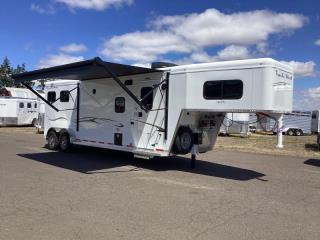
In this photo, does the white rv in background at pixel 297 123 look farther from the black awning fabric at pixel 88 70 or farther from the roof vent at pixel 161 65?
the black awning fabric at pixel 88 70

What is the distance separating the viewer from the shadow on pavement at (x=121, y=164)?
11.3 meters

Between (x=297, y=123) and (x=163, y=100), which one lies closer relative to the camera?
(x=163, y=100)

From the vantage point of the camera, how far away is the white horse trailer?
9.95 metres

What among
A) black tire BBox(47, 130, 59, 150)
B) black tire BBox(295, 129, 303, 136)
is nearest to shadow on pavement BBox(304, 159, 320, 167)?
black tire BBox(47, 130, 59, 150)

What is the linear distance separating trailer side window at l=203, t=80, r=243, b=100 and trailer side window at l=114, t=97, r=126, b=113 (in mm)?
3174

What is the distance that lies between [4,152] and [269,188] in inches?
Answer: 378

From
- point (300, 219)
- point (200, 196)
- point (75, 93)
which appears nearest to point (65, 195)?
point (200, 196)

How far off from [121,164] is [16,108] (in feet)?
72.1

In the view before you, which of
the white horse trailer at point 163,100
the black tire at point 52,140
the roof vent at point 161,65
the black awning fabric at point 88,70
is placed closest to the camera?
the white horse trailer at point 163,100

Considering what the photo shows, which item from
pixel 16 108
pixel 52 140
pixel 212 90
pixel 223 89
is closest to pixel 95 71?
pixel 212 90

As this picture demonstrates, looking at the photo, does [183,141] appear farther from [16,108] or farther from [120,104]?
[16,108]

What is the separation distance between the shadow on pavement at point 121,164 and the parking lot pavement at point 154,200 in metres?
0.03

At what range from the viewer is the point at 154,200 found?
7.73 m

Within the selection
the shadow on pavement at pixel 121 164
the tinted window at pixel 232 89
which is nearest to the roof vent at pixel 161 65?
the tinted window at pixel 232 89
